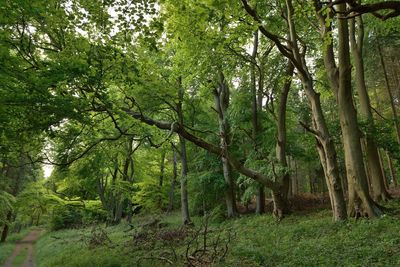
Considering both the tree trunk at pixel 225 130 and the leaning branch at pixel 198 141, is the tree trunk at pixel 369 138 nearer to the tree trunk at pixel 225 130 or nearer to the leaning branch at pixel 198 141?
the leaning branch at pixel 198 141

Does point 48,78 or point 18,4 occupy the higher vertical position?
point 18,4

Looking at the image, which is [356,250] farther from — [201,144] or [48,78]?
[48,78]

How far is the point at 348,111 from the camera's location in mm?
9250

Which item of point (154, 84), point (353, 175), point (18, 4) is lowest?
point (353, 175)

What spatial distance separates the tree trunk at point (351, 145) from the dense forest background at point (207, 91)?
0.11 ft

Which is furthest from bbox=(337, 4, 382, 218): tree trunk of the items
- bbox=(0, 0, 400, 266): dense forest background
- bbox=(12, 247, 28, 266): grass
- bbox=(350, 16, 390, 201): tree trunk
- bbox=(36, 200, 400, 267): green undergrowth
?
bbox=(12, 247, 28, 266): grass

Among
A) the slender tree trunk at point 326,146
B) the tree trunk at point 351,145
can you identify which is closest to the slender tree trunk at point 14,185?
the slender tree trunk at point 326,146

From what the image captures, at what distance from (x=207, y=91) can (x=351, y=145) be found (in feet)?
27.9

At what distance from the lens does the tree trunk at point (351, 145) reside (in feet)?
27.8

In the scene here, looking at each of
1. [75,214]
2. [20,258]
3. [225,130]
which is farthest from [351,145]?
[75,214]

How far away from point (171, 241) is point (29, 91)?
308 inches

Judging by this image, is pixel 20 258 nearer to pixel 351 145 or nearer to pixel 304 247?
pixel 304 247

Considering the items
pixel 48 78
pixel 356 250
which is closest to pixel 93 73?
pixel 48 78

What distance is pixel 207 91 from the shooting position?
629 inches
